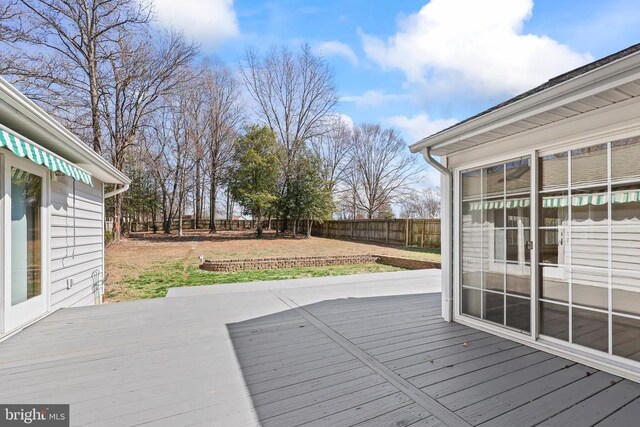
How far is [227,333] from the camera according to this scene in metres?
3.43

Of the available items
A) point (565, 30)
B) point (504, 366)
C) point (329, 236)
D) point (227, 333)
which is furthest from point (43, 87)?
point (329, 236)

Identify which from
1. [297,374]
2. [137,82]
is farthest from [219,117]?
[297,374]

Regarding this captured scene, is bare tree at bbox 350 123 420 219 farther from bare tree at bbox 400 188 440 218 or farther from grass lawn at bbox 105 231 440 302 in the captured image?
grass lawn at bbox 105 231 440 302

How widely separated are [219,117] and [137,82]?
19.8 ft

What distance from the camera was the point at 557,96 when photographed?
2199mm

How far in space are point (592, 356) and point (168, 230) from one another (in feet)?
68.7

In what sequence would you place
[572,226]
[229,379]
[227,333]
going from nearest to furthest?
[229,379] → [572,226] → [227,333]

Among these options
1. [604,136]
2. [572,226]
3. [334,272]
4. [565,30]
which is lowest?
[334,272]

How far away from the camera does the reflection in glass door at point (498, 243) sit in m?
3.00

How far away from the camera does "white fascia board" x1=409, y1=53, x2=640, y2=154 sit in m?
1.85

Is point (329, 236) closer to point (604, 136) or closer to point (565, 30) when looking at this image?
point (565, 30)

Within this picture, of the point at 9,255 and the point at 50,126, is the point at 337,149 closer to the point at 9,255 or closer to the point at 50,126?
the point at 50,126

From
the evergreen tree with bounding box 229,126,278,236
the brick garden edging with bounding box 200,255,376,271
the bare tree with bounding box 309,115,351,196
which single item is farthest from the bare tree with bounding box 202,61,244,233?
the brick garden edging with bounding box 200,255,376,271

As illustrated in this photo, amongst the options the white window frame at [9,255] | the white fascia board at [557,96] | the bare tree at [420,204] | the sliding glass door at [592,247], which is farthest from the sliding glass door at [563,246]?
the bare tree at [420,204]
